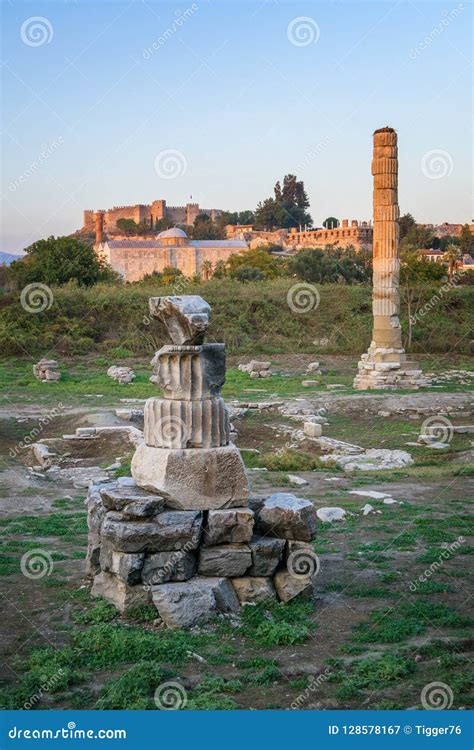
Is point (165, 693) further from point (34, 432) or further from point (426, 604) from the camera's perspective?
point (34, 432)

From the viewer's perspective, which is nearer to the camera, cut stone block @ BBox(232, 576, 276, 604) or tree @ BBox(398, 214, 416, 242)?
cut stone block @ BBox(232, 576, 276, 604)

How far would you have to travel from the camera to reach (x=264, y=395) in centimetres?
2202

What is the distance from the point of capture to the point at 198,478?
7.21 metres

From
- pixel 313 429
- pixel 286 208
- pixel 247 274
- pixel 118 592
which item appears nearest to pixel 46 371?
pixel 313 429

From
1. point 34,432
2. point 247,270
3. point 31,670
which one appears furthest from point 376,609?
point 247,270

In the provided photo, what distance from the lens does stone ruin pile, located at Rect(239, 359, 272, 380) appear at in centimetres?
2574

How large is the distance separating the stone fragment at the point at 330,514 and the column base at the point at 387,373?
518 inches

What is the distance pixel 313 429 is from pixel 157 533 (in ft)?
33.5

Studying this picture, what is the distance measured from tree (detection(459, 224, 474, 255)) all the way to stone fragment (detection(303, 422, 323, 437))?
66.9 m

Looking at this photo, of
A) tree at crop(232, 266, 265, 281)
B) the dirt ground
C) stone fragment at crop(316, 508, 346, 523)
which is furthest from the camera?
tree at crop(232, 266, 265, 281)
